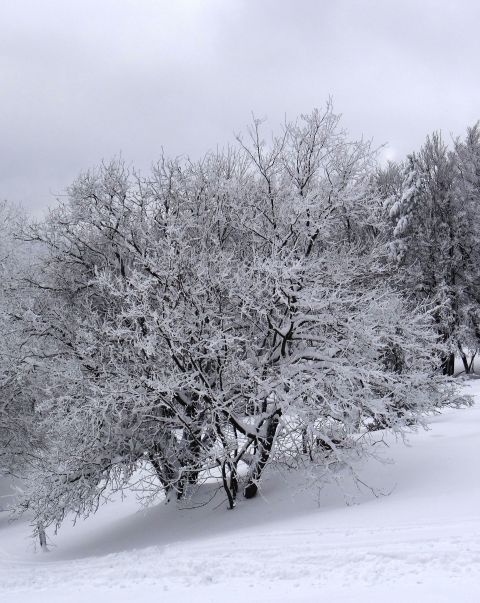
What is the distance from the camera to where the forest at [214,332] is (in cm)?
973

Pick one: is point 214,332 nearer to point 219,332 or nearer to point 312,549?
point 219,332

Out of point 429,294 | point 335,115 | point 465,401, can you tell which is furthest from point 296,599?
point 429,294

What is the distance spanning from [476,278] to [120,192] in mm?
18749

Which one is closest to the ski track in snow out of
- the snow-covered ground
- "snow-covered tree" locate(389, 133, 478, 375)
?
the snow-covered ground

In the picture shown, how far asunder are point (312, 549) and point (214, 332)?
158 inches

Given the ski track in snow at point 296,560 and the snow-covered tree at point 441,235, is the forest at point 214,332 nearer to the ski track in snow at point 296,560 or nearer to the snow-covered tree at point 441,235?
the ski track in snow at point 296,560

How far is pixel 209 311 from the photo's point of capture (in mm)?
9781

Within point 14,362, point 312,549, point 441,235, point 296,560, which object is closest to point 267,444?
point 312,549

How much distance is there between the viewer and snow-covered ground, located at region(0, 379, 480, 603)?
580cm

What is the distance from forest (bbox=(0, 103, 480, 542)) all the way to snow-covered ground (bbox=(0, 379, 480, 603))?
2.16ft

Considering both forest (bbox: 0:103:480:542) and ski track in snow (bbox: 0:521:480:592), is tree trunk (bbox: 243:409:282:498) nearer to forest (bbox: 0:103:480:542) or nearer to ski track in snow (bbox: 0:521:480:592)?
forest (bbox: 0:103:480:542)

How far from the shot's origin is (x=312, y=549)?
714 centimetres

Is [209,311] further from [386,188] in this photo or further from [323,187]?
[386,188]

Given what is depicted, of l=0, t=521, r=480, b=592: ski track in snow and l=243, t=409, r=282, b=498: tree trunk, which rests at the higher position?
l=243, t=409, r=282, b=498: tree trunk
